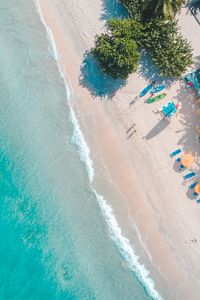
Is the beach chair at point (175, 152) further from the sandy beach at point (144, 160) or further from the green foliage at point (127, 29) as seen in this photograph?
the green foliage at point (127, 29)

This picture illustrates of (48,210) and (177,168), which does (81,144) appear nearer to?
(48,210)

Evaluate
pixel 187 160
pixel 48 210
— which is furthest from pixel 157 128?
pixel 48 210

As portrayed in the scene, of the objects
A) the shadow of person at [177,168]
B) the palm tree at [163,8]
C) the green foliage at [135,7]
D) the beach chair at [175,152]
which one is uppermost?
the palm tree at [163,8]

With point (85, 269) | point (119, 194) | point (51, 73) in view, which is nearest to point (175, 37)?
point (51, 73)

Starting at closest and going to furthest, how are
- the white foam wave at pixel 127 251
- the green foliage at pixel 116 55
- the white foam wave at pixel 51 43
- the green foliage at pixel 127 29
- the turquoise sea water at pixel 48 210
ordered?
the green foliage at pixel 116 55 → the green foliage at pixel 127 29 → the turquoise sea water at pixel 48 210 → the white foam wave at pixel 127 251 → the white foam wave at pixel 51 43

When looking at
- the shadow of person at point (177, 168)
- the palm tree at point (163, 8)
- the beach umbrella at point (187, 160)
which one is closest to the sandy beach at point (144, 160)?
the shadow of person at point (177, 168)

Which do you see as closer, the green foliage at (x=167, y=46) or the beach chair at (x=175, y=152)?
the green foliage at (x=167, y=46)

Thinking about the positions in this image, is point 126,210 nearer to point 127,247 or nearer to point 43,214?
point 127,247
